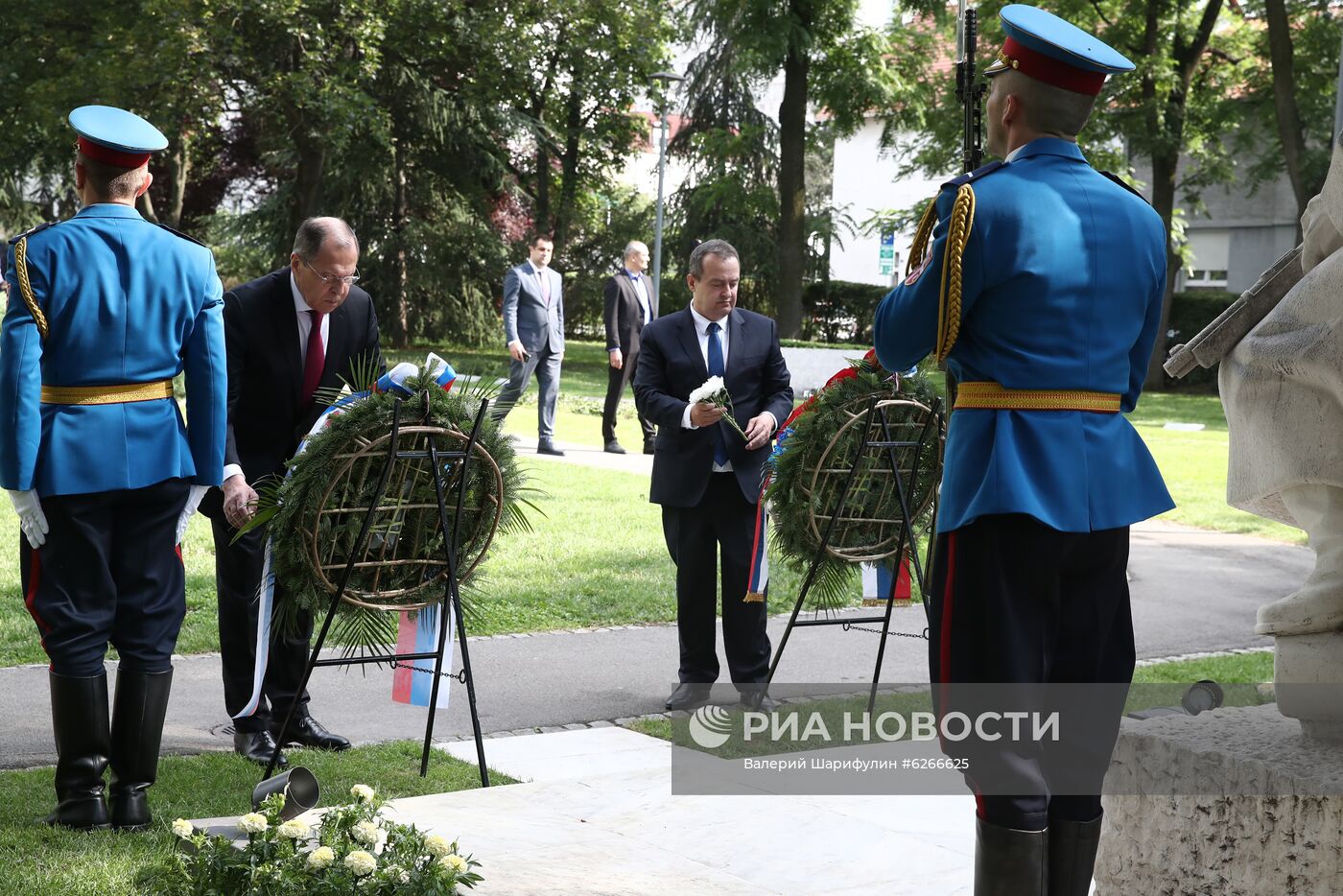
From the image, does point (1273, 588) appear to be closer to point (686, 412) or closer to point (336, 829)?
point (686, 412)

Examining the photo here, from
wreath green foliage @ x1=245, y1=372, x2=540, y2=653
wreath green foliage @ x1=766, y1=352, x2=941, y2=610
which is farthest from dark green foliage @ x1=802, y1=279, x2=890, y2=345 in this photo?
wreath green foliage @ x1=245, y1=372, x2=540, y2=653

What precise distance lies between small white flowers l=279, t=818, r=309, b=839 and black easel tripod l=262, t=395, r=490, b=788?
1.54 m

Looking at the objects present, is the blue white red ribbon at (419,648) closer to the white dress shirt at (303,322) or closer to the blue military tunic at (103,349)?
the blue military tunic at (103,349)

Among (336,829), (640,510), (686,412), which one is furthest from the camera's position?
(640,510)

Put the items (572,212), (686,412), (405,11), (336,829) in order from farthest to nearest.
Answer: (572,212)
(405,11)
(686,412)
(336,829)

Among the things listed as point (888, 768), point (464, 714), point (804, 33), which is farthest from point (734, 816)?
point (804, 33)

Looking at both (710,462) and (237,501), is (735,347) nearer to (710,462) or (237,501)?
(710,462)

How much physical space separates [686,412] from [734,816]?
7.31 feet

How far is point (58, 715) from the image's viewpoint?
4730mm

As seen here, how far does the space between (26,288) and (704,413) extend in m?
2.85

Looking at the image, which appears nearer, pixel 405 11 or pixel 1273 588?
pixel 1273 588

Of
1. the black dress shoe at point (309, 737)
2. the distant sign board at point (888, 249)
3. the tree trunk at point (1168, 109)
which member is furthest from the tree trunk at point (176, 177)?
the black dress shoe at point (309, 737)

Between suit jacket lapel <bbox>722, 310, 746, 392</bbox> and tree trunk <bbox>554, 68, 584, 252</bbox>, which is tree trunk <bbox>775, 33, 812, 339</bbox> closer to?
tree trunk <bbox>554, 68, 584, 252</bbox>

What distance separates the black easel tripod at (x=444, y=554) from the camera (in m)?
4.87
